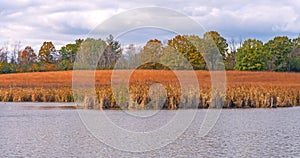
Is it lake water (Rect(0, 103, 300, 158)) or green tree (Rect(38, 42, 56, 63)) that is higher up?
green tree (Rect(38, 42, 56, 63))

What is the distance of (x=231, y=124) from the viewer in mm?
16641

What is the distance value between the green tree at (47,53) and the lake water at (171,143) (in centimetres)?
4827

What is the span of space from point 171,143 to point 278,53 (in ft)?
166

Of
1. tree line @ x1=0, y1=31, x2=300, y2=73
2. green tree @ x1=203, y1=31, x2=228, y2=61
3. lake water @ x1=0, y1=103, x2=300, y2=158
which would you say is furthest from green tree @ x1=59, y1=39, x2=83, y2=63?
lake water @ x1=0, y1=103, x2=300, y2=158

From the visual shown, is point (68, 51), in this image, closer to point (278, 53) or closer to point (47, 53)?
point (47, 53)

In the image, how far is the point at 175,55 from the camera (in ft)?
131

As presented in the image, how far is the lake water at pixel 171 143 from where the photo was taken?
36.8 ft

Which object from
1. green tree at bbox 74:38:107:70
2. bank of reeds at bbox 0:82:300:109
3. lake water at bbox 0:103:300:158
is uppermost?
green tree at bbox 74:38:107:70

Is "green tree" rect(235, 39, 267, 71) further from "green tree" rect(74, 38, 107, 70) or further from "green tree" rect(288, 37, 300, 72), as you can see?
"green tree" rect(74, 38, 107, 70)

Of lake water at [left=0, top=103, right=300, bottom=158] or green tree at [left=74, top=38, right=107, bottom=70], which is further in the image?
green tree at [left=74, top=38, right=107, bottom=70]

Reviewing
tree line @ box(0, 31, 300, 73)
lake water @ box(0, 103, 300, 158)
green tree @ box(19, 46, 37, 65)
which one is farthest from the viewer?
green tree @ box(19, 46, 37, 65)

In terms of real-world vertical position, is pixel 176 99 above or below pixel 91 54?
below

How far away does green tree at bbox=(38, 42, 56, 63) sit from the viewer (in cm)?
6775

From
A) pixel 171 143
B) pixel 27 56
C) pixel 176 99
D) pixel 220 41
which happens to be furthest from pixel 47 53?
pixel 171 143
